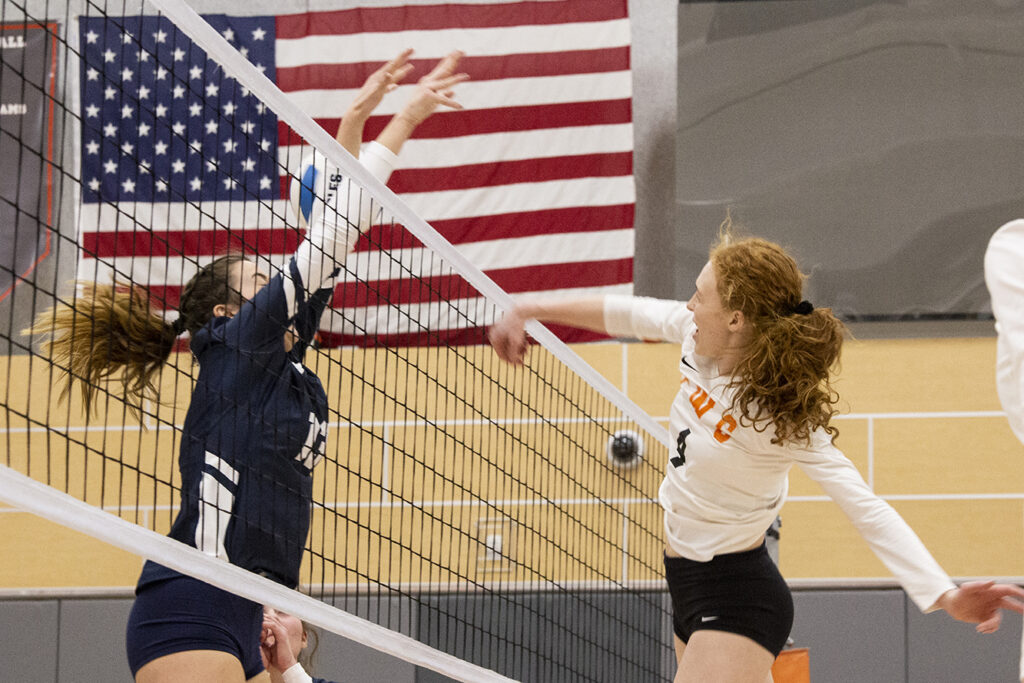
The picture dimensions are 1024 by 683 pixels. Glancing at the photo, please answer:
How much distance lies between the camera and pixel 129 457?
5133mm

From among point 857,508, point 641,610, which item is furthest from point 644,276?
point 857,508

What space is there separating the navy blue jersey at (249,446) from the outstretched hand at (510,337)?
1.85 ft

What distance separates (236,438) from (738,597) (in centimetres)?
120

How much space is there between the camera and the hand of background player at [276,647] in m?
2.78

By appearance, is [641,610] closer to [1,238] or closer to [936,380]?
[936,380]

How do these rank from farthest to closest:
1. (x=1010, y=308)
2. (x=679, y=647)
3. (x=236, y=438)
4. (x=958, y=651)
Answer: (x=958, y=651), (x=679, y=647), (x=236, y=438), (x=1010, y=308)

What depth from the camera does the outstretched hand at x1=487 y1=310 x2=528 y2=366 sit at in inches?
105

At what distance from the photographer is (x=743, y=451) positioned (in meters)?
2.38

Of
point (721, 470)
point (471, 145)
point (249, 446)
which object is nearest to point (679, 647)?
point (721, 470)

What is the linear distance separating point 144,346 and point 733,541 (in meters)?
1.43

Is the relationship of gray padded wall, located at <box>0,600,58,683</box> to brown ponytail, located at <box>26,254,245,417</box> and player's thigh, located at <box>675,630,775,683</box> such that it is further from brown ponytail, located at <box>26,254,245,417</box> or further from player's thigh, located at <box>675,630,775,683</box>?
player's thigh, located at <box>675,630,775,683</box>

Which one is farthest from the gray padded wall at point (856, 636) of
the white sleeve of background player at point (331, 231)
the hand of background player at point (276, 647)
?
the white sleeve of background player at point (331, 231)

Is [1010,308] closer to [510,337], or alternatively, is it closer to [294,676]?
[510,337]

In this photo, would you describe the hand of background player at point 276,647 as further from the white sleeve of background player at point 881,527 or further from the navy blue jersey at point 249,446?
the white sleeve of background player at point 881,527
